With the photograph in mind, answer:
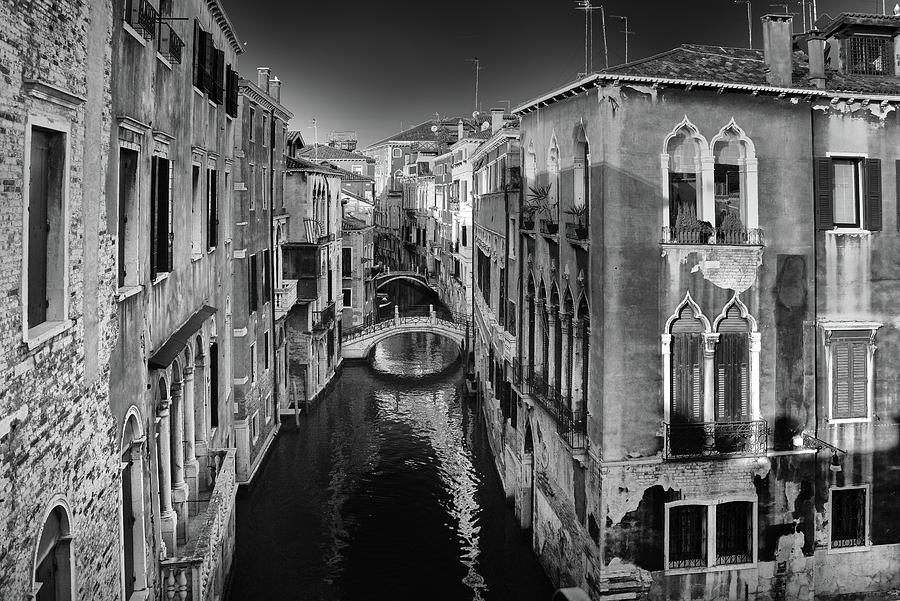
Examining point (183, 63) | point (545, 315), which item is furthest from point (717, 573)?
point (183, 63)

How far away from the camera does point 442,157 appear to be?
2464 inches

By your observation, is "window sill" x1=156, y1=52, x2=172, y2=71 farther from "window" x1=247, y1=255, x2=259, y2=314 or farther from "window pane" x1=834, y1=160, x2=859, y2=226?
"window" x1=247, y1=255, x2=259, y2=314

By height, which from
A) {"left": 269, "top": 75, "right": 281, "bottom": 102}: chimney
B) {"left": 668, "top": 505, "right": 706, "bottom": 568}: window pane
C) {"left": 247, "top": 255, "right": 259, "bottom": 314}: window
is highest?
{"left": 269, "top": 75, "right": 281, "bottom": 102}: chimney

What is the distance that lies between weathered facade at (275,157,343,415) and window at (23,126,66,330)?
24765mm

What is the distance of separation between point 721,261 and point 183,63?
9916mm

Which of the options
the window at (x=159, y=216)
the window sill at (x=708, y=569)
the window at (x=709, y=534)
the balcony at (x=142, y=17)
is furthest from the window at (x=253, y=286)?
the window sill at (x=708, y=569)

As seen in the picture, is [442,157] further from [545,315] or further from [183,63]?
[183,63]

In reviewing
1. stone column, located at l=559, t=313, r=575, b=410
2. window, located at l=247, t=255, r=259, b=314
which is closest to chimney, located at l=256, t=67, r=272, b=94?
window, located at l=247, t=255, r=259, b=314

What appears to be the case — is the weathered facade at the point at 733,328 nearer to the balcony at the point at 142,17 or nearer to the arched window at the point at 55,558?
the balcony at the point at 142,17

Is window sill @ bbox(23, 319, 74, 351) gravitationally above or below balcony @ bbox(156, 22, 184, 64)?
below

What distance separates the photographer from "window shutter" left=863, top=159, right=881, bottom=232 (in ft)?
52.7

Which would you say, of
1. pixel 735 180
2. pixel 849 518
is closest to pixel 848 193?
pixel 735 180

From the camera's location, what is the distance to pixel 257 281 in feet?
91.2

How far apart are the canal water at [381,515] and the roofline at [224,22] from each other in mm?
12533
